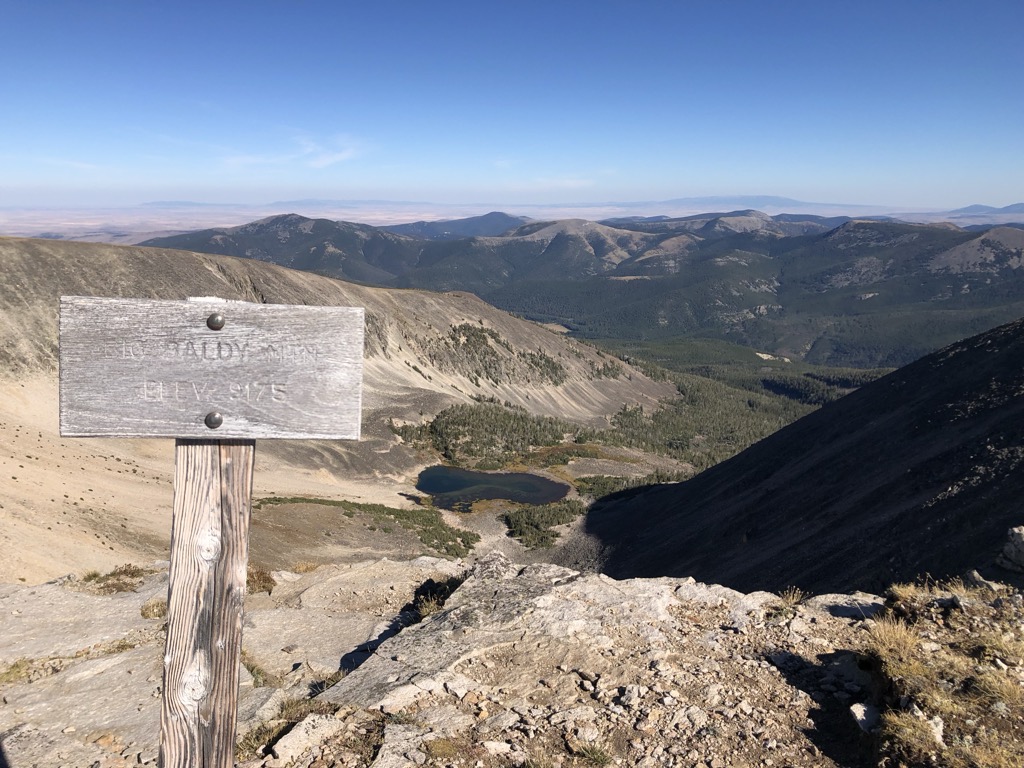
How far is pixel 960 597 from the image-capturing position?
359 inches

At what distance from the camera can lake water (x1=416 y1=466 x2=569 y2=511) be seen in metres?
68.6

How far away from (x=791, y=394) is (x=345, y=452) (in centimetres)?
15272

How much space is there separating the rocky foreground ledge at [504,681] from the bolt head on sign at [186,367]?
14.1 ft

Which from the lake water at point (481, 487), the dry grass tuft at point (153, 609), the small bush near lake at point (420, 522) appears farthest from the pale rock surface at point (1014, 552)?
the lake water at point (481, 487)

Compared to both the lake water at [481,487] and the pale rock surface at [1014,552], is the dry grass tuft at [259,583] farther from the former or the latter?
the lake water at [481,487]

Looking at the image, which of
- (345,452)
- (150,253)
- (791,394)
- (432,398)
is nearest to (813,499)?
(345,452)

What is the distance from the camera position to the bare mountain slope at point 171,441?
30.8 m

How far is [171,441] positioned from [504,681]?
209ft

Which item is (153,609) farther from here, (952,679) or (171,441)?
(171,441)

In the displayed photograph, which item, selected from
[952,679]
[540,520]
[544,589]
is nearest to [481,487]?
[540,520]

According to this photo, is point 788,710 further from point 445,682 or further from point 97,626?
point 97,626

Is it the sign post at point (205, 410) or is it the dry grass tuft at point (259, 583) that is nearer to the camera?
the sign post at point (205, 410)

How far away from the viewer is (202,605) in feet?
14.6

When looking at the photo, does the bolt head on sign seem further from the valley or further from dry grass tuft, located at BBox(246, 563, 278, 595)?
dry grass tuft, located at BBox(246, 563, 278, 595)
